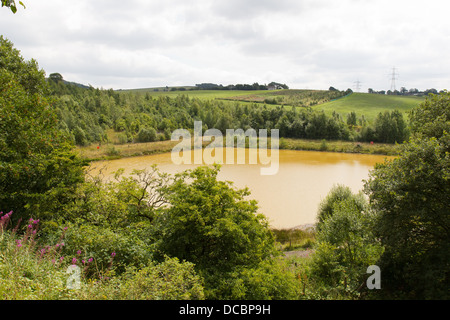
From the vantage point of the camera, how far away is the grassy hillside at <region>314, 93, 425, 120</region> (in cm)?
8275

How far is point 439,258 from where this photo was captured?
855cm

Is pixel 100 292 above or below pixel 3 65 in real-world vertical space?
below

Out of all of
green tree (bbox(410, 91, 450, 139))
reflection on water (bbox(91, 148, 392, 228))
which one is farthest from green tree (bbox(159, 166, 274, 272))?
green tree (bbox(410, 91, 450, 139))

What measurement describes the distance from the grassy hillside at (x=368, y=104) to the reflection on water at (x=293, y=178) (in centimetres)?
3894

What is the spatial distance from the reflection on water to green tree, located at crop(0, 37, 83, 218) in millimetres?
2515

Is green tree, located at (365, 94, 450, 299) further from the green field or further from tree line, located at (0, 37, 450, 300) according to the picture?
the green field

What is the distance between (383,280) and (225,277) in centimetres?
636

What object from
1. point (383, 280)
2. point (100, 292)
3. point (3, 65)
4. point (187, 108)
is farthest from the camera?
point (187, 108)

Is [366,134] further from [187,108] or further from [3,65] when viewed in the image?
[3,65]

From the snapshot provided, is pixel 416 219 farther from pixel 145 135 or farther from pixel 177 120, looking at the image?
pixel 177 120

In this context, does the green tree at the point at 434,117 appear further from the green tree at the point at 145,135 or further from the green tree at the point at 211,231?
the green tree at the point at 145,135

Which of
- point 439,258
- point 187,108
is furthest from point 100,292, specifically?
point 187,108

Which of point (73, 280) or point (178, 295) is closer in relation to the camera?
point (73, 280)

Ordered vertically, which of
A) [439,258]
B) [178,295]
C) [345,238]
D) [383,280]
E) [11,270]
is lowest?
[383,280]
